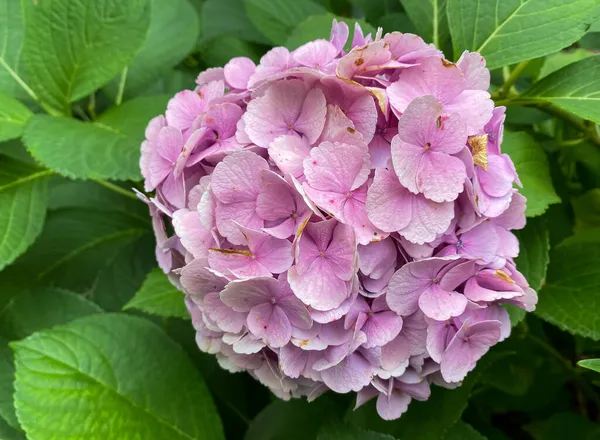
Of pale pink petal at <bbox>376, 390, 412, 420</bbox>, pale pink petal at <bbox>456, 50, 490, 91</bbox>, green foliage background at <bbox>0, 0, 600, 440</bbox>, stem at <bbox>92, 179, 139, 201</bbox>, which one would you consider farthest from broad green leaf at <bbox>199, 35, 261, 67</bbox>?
pale pink petal at <bbox>376, 390, 412, 420</bbox>

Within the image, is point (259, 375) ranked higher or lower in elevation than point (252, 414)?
higher

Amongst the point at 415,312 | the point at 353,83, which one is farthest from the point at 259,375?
the point at 353,83

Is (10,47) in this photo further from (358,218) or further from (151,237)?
(358,218)

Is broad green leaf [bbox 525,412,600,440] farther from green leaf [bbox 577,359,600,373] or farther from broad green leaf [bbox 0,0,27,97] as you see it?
broad green leaf [bbox 0,0,27,97]

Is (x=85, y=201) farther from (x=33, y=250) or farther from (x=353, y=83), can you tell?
(x=353, y=83)

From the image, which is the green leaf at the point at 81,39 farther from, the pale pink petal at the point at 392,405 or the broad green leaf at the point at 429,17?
the pale pink petal at the point at 392,405

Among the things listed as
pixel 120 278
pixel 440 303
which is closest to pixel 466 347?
pixel 440 303
